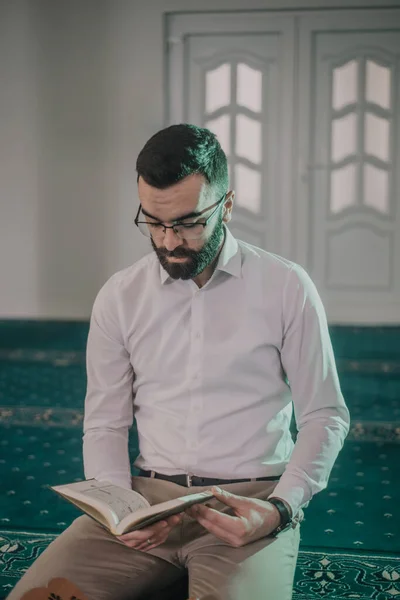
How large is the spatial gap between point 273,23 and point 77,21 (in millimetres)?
1636

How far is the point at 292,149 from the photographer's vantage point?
6.41m

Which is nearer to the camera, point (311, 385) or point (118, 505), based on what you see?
point (118, 505)

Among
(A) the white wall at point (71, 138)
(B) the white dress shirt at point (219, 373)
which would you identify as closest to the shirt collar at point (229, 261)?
(B) the white dress shirt at point (219, 373)

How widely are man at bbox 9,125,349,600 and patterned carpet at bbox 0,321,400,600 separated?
67cm

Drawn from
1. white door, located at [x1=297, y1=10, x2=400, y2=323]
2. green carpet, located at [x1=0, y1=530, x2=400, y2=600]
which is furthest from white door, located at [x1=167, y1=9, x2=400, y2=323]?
green carpet, located at [x1=0, y1=530, x2=400, y2=600]

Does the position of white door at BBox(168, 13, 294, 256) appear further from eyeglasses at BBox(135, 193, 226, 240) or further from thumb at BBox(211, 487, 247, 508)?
thumb at BBox(211, 487, 247, 508)

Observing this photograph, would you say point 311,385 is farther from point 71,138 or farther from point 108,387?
point 71,138

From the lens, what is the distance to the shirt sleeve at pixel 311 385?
5.30 ft

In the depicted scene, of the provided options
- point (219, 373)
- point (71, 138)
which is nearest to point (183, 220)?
point (219, 373)

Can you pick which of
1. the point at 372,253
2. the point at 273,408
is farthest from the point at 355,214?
the point at 273,408

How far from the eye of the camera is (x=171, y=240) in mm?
1613

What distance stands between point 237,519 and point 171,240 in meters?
0.56

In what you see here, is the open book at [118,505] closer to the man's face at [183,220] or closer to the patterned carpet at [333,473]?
the man's face at [183,220]

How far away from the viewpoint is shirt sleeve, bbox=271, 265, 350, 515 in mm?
1616
